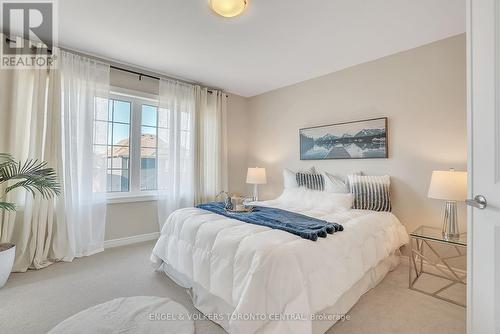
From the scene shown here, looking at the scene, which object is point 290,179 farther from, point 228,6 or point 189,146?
point 228,6

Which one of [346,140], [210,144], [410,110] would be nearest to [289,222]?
[346,140]

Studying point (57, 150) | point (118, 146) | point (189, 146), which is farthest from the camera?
point (189, 146)

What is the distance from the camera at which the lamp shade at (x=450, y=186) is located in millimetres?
2115

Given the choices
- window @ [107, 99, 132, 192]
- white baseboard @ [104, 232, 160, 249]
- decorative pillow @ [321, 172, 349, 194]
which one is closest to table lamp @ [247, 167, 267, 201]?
decorative pillow @ [321, 172, 349, 194]

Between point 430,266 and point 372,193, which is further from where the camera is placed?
point 372,193

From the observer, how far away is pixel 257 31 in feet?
7.97

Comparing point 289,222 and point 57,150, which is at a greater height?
point 57,150

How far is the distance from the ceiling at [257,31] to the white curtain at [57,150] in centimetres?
46

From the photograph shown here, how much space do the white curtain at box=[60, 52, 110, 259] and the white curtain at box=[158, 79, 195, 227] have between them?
75 centimetres

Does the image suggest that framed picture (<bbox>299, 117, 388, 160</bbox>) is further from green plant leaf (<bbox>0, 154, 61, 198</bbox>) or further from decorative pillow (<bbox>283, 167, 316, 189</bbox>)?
green plant leaf (<bbox>0, 154, 61, 198</bbox>)

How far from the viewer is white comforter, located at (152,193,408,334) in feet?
4.54

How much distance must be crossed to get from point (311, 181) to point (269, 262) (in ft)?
7.17

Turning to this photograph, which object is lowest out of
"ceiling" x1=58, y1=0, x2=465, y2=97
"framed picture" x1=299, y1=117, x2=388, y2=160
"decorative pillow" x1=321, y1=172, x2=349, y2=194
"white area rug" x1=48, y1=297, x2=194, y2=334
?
"white area rug" x1=48, y1=297, x2=194, y2=334

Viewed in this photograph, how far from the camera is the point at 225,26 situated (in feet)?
7.73
